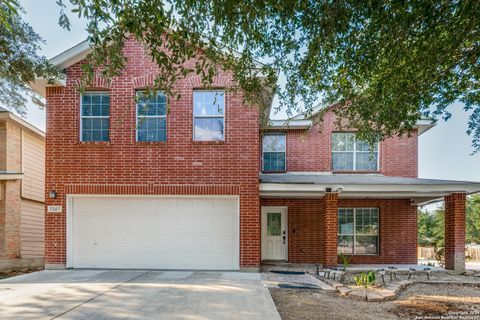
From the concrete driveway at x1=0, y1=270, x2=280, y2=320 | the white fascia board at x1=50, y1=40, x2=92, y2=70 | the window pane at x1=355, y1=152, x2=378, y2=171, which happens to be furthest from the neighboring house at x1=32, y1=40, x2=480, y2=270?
the window pane at x1=355, y1=152, x2=378, y2=171

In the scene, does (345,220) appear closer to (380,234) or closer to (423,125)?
(380,234)

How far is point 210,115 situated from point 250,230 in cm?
348

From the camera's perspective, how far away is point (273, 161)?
14289 mm

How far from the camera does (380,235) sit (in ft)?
Result: 44.8

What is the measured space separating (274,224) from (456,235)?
6.03 m

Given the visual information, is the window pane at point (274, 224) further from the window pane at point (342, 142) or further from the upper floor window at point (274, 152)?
the window pane at point (342, 142)

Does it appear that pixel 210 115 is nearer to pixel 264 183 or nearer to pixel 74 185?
pixel 264 183

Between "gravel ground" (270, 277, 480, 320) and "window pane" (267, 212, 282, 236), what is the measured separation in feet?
19.6

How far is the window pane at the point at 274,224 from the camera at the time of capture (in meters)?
13.8

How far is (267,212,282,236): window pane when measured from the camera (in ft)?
45.4

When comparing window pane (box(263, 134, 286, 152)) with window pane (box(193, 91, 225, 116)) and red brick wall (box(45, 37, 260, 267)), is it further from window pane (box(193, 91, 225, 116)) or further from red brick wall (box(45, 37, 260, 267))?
window pane (box(193, 91, 225, 116))

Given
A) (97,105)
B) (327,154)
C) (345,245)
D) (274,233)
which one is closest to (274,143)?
(327,154)

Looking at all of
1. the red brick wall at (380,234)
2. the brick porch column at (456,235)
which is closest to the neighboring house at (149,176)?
the brick porch column at (456,235)

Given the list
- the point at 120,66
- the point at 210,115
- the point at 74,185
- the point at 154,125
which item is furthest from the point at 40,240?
the point at 120,66
